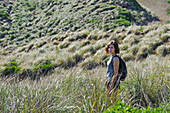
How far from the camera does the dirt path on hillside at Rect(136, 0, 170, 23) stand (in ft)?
103

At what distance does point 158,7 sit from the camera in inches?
1417

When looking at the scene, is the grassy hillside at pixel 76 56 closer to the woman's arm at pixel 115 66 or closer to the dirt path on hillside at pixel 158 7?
the woman's arm at pixel 115 66

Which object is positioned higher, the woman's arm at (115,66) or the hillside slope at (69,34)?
the woman's arm at (115,66)

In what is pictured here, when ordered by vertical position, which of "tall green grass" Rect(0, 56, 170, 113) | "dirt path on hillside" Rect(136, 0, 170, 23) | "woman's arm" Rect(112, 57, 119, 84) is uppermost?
"woman's arm" Rect(112, 57, 119, 84)

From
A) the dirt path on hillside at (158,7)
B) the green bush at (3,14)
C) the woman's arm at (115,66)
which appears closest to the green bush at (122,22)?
the dirt path on hillside at (158,7)

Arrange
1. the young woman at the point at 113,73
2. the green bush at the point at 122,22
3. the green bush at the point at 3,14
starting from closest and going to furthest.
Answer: the young woman at the point at 113,73 → the green bush at the point at 122,22 → the green bush at the point at 3,14

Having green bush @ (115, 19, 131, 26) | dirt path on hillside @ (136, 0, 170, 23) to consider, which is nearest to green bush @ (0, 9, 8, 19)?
green bush @ (115, 19, 131, 26)

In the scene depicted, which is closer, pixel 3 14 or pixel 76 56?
pixel 76 56

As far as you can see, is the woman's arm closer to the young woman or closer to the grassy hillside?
the young woman

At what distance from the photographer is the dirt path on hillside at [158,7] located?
31.3m

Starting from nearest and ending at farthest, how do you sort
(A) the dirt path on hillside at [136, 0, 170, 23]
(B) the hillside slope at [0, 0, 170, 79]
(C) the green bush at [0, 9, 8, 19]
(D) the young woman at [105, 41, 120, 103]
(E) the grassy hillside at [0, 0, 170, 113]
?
(E) the grassy hillside at [0, 0, 170, 113] < (D) the young woman at [105, 41, 120, 103] < (B) the hillside slope at [0, 0, 170, 79] < (C) the green bush at [0, 9, 8, 19] < (A) the dirt path on hillside at [136, 0, 170, 23]

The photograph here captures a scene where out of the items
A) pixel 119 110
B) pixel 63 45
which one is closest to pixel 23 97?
pixel 119 110

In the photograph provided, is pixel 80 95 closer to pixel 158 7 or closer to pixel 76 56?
pixel 76 56

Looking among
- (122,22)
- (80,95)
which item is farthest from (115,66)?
(122,22)
